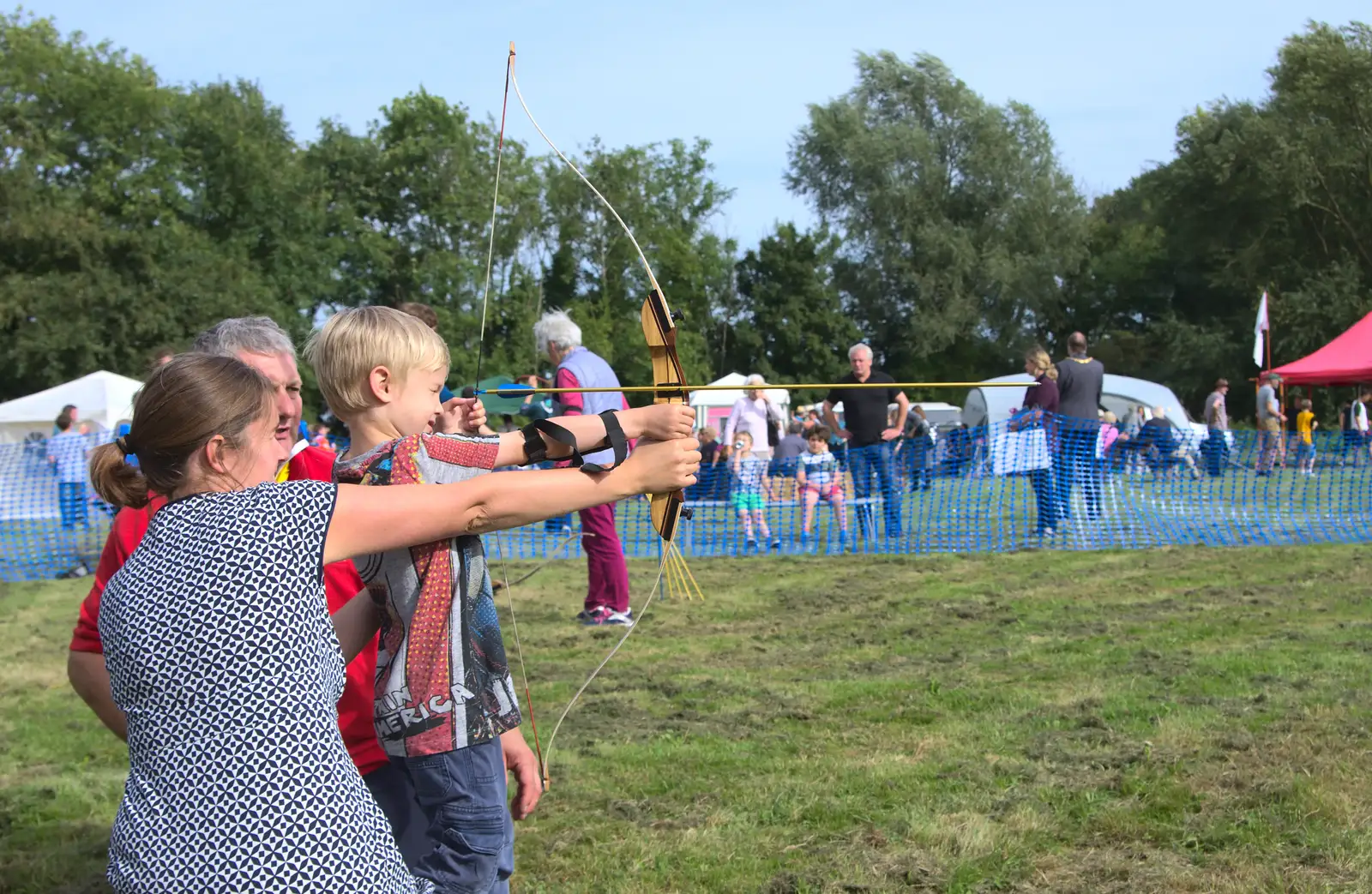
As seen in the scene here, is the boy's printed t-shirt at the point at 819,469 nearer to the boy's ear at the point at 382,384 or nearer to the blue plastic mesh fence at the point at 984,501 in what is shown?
the blue plastic mesh fence at the point at 984,501

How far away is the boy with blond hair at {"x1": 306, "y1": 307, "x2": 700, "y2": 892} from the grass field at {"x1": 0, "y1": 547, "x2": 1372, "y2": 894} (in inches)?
48.7

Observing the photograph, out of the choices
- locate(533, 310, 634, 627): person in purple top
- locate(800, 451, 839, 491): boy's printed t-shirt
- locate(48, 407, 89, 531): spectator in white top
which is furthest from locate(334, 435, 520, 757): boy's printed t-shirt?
locate(48, 407, 89, 531): spectator in white top

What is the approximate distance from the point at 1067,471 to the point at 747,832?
7798mm

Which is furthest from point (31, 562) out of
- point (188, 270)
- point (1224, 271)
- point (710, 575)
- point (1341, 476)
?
point (1224, 271)

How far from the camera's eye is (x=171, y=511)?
1.75 metres

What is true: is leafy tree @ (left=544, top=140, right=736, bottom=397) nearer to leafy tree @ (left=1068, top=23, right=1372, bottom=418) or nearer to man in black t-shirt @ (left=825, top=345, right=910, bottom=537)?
leafy tree @ (left=1068, top=23, right=1372, bottom=418)

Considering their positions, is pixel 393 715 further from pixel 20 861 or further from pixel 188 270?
pixel 188 270

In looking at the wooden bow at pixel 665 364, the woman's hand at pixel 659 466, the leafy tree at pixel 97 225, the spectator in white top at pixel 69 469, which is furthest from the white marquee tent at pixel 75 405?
the woman's hand at pixel 659 466

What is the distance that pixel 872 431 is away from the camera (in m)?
Answer: 10.3

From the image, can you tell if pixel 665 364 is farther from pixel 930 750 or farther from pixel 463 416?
pixel 930 750

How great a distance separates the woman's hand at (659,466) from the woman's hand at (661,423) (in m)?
0.06

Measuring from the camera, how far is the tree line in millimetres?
34531

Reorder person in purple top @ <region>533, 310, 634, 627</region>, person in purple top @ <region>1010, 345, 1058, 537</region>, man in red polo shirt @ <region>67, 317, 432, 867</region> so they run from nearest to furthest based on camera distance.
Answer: man in red polo shirt @ <region>67, 317, 432, 867</region>
person in purple top @ <region>533, 310, 634, 627</region>
person in purple top @ <region>1010, 345, 1058, 537</region>

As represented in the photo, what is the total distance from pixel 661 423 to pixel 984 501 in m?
10.4
